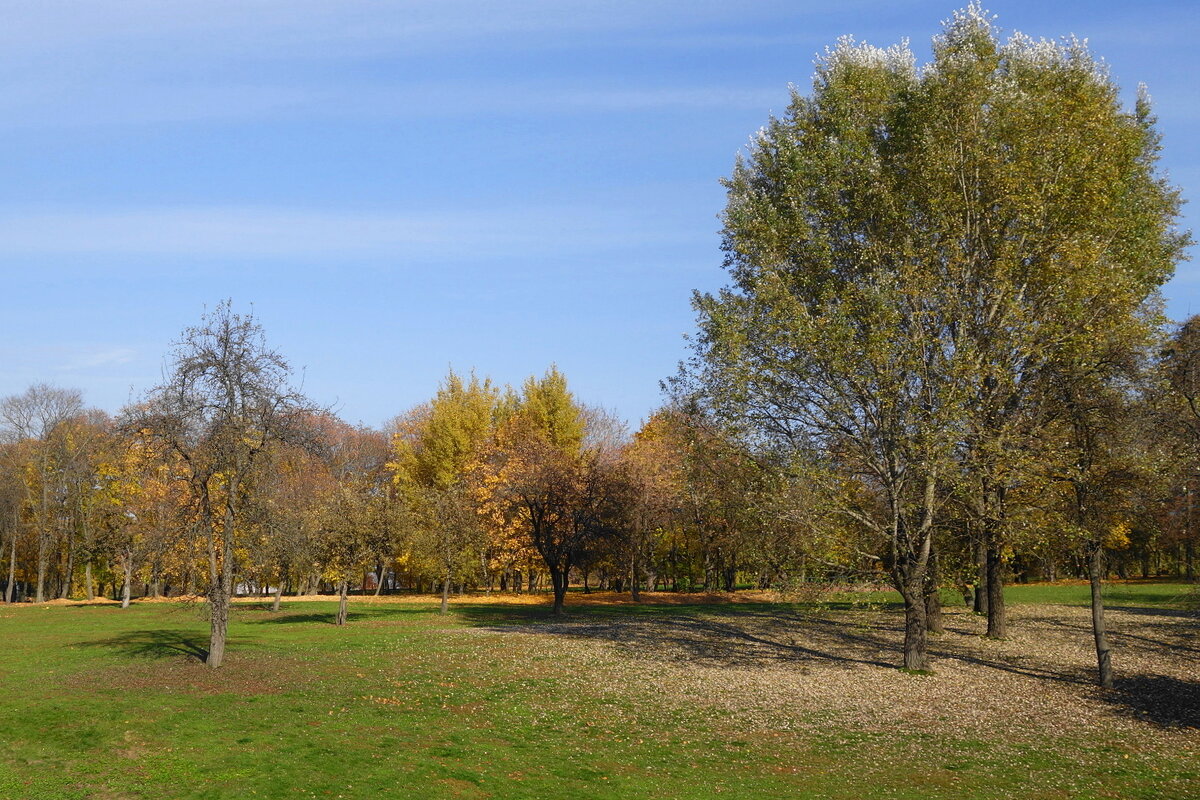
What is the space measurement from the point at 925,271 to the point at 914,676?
1282 centimetres

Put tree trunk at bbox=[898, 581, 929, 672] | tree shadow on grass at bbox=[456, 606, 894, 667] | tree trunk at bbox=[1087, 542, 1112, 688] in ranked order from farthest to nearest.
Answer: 1. tree shadow on grass at bbox=[456, 606, 894, 667]
2. tree trunk at bbox=[898, 581, 929, 672]
3. tree trunk at bbox=[1087, 542, 1112, 688]

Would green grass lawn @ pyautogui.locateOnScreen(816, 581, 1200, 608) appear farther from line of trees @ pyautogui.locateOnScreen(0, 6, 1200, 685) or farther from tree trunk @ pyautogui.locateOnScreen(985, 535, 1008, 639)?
line of trees @ pyautogui.locateOnScreen(0, 6, 1200, 685)

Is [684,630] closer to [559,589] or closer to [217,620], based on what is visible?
[559,589]

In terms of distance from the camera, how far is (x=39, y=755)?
17953 millimetres

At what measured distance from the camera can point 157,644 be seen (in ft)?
113

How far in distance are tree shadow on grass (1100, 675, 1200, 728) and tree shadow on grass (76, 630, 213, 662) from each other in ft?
92.7

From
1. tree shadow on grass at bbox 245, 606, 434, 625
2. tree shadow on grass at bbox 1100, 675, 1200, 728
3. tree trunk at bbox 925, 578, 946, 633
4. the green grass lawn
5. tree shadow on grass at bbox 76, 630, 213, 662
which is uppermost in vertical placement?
tree trunk at bbox 925, 578, 946, 633

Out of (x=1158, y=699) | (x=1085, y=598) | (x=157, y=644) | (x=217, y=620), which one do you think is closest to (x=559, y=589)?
(x=157, y=644)

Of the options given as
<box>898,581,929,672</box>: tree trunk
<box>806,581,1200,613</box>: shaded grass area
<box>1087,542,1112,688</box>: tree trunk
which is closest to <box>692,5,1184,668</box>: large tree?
<box>898,581,929,672</box>: tree trunk

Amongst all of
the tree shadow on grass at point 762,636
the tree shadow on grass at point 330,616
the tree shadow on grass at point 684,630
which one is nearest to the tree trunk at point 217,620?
the tree shadow on grass at point 762,636

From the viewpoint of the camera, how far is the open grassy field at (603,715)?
1703cm

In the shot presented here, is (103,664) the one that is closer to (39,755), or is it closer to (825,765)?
(39,755)

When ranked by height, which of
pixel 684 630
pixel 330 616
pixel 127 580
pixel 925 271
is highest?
pixel 925 271

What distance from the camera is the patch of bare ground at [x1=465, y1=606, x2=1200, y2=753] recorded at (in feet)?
74.1
